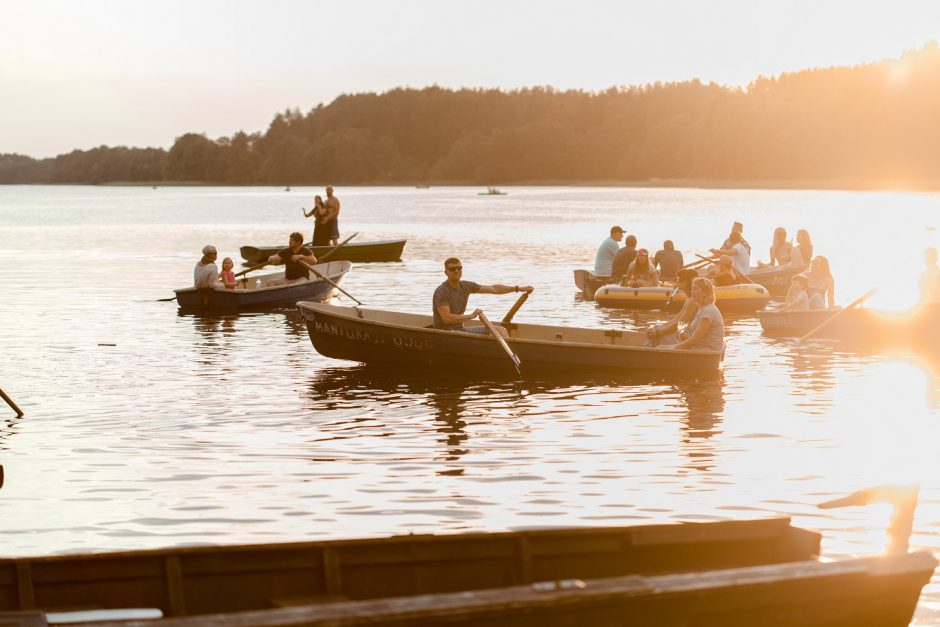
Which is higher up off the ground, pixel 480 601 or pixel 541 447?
pixel 480 601

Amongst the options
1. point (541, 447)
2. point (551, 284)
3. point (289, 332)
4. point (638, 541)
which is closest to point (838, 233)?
point (551, 284)

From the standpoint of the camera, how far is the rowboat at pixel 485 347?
18656 mm

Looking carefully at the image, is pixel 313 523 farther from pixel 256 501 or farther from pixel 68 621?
pixel 68 621

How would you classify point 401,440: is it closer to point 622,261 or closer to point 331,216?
point 622,261

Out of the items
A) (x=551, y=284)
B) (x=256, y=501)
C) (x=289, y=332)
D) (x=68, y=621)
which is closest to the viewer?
(x=68, y=621)

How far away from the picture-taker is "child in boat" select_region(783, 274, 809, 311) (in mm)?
24359

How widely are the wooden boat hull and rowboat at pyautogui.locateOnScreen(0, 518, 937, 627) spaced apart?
24.5m

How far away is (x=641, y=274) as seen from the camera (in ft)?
99.1

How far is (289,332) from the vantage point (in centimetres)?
2583

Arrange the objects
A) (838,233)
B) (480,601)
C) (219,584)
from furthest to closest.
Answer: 1. (838,233)
2. (219,584)
3. (480,601)

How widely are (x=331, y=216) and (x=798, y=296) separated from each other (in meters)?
17.9

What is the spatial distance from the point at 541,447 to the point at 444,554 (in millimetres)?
6797

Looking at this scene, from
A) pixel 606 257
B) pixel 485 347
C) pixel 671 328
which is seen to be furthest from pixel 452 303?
pixel 606 257

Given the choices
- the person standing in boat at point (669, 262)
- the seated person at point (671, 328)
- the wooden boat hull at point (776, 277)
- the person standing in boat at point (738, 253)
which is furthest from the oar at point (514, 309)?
the wooden boat hull at point (776, 277)
